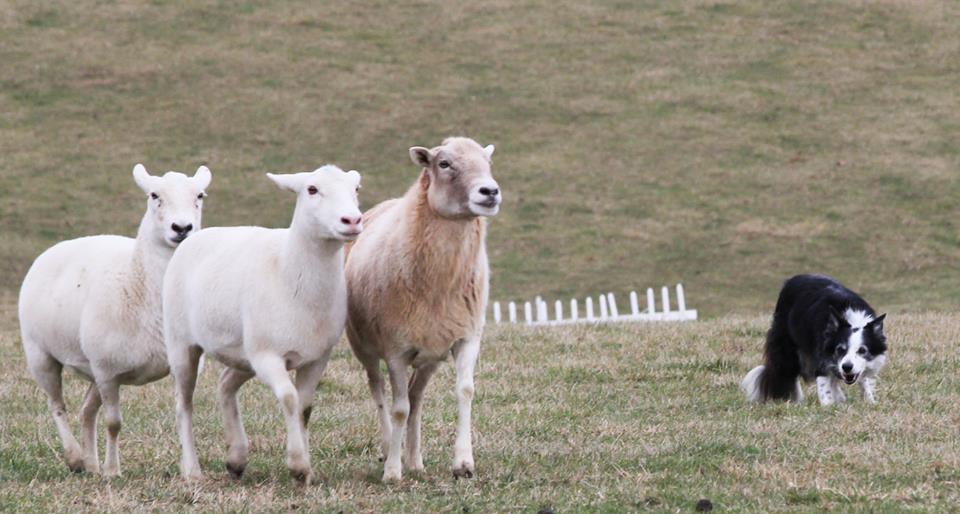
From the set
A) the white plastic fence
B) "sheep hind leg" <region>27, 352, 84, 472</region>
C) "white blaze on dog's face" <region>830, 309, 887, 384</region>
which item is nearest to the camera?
"sheep hind leg" <region>27, 352, 84, 472</region>

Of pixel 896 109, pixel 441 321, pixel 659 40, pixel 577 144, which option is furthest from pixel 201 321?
Result: pixel 659 40

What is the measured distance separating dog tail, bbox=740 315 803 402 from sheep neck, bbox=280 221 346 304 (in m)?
4.41

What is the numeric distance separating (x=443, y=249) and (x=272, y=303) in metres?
1.06

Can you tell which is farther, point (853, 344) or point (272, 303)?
point (853, 344)

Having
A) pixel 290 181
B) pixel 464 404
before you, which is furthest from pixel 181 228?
pixel 464 404

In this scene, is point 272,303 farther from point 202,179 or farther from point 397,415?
point 202,179

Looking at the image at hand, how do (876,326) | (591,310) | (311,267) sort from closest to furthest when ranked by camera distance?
(311,267)
(876,326)
(591,310)

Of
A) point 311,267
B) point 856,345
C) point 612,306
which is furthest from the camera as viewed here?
point 612,306

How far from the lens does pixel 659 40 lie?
40.1m

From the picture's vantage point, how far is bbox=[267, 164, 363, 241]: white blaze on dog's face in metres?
7.14

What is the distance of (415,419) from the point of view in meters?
8.05

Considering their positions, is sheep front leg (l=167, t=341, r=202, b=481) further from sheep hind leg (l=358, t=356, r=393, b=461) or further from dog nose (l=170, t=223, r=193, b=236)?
sheep hind leg (l=358, t=356, r=393, b=461)

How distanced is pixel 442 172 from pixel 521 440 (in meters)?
2.05

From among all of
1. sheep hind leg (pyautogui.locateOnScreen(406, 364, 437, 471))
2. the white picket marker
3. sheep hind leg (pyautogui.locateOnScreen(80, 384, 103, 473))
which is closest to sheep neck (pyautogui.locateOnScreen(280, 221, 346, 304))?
sheep hind leg (pyautogui.locateOnScreen(406, 364, 437, 471))
